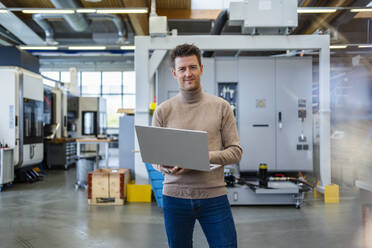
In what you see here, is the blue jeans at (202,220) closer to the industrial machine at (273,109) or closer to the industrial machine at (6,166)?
the industrial machine at (273,109)

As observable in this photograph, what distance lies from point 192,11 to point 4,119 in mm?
4759

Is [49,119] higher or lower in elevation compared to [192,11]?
lower

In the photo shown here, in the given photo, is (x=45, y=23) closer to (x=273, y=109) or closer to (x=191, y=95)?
(x=273, y=109)

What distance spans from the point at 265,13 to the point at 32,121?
215 inches

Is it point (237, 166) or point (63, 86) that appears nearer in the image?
point (237, 166)

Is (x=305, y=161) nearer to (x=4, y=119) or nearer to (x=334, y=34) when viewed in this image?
(x=334, y=34)

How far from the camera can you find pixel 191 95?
144 centimetres

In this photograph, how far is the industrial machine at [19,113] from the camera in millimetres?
6395

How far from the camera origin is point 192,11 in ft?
24.6

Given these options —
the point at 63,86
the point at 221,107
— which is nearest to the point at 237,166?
the point at 221,107

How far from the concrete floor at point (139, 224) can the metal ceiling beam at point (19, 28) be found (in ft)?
16.5

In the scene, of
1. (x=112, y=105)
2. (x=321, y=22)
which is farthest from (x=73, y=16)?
(x=112, y=105)

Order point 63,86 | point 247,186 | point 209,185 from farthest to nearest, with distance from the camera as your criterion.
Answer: point 63,86
point 247,186
point 209,185

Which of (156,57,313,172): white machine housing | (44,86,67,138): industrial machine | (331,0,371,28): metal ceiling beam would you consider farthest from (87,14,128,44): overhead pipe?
(331,0,371,28): metal ceiling beam
